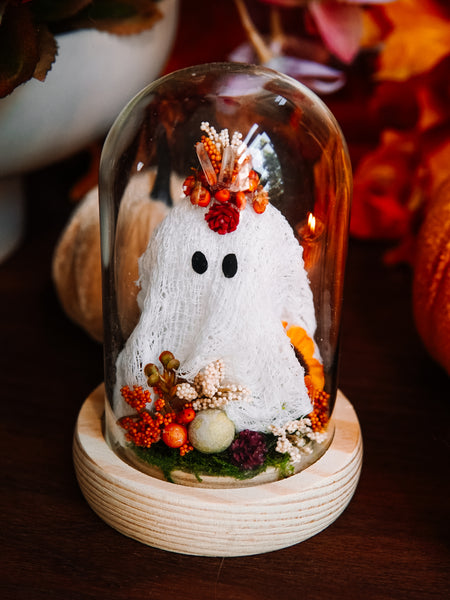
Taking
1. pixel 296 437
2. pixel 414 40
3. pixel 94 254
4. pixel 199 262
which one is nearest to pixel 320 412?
pixel 296 437

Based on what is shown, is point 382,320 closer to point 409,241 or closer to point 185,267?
point 409,241

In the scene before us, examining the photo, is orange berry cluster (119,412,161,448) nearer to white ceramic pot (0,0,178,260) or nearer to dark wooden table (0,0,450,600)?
dark wooden table (0,0,450,600)

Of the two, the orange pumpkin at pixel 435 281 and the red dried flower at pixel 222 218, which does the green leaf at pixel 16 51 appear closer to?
the red dried flower at pixel 222 218

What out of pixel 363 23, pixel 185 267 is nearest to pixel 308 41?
pixel 363 23

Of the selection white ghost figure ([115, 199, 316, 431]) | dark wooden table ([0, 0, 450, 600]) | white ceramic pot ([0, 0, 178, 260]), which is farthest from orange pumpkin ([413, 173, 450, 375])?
white ceramic pot ([0, 0, 178, 260])

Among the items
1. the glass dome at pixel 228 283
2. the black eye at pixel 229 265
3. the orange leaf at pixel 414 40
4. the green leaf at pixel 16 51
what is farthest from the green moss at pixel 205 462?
the orange leaf at pixel 414 40

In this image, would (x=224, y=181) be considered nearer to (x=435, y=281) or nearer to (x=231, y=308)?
(x=231, y=308)
